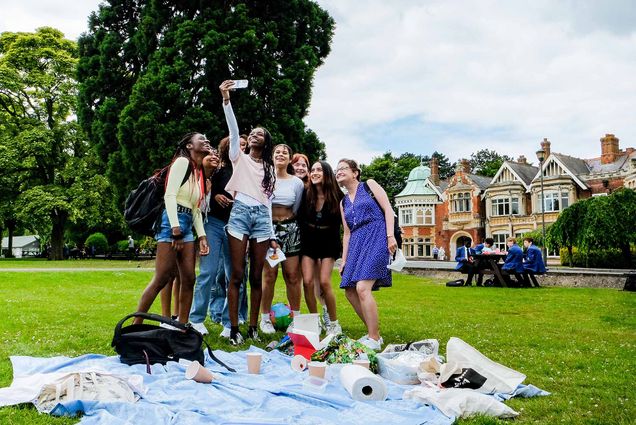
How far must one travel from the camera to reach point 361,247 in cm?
618

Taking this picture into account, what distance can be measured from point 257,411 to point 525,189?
167ft

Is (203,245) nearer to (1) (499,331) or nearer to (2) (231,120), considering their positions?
(2) (231,120)

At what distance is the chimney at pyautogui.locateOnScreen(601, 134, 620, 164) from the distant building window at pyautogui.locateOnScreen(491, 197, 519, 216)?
27.2ft

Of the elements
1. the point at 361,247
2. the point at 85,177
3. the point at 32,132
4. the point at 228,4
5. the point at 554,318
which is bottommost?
the point at 554,318

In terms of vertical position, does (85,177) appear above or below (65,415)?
above

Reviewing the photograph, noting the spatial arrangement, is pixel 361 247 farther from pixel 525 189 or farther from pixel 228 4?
pixel 525 189

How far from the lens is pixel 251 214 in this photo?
6148 mm

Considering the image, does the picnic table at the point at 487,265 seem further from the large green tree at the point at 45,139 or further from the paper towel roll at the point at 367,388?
the large green tree at the point at 45,139

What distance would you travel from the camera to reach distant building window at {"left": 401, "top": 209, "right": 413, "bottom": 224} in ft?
202

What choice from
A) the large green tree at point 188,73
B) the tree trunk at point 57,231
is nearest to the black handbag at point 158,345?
the large green tree at point 188,73

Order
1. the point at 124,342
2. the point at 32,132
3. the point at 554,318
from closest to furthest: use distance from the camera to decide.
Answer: the point at 124,342, the point at 554,318, the point at 32,132

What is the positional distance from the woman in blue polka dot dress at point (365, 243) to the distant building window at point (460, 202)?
5102 centimetres

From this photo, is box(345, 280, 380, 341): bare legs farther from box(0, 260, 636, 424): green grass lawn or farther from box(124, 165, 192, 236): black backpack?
box(124, 165, 192, 236): black backpack

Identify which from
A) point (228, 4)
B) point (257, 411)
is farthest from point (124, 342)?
point (228, 4)
